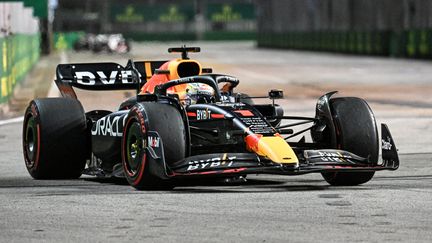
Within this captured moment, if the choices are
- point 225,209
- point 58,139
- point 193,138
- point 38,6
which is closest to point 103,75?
point 58,139

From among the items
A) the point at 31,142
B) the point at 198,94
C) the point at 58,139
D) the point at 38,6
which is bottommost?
the point at 38,6

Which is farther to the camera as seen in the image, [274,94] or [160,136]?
[274,94]

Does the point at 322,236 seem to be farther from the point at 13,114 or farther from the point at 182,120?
the point at 13,114

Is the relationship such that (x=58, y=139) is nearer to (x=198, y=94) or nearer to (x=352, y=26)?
(x=198, y=94)

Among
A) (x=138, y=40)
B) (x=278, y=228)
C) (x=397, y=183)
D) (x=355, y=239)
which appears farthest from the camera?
(x=138, y=40)

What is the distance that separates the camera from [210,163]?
1072cm

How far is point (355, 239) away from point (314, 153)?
2.83 meters

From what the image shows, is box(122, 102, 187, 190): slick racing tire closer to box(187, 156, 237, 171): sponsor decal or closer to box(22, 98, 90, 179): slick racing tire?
box(187, 156, 237, 171): sponsor decal

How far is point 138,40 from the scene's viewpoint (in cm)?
14900

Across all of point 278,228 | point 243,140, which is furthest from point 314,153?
point 278,228

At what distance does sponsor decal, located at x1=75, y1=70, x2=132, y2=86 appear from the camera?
13820 mm

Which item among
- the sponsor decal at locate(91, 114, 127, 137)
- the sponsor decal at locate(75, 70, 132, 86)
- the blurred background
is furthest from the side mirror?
the blurred background

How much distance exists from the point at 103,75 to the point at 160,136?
3413 millimetres

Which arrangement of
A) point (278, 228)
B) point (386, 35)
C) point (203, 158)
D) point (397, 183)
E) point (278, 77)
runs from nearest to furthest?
point (278, 228), point (203, 158), point (397, 183), point (278, 77), point (386, 35)
